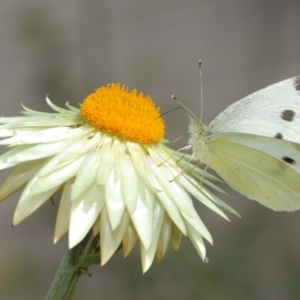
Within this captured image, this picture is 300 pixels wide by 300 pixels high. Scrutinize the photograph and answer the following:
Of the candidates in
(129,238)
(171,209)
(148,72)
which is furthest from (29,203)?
(148,72)

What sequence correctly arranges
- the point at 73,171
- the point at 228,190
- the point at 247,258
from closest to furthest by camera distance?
the point at 73,171
the point at 247,258
the point at 228,190

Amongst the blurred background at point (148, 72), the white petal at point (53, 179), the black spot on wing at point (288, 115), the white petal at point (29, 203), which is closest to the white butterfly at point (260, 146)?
the black spot on wing at point (288, 115)

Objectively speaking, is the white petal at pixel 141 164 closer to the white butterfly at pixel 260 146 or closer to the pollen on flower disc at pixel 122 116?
the pollen on flower disc at pixel 122 116

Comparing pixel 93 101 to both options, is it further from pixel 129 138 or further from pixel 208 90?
pixel 208 90

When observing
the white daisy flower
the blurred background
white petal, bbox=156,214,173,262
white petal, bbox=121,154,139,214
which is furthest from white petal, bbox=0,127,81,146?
the blurred background

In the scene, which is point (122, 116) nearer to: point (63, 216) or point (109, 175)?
point (109, 175)

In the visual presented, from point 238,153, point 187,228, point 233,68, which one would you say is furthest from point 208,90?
point 187,228

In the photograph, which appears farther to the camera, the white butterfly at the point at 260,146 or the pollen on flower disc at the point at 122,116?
the white butterfly at the point at 260,146

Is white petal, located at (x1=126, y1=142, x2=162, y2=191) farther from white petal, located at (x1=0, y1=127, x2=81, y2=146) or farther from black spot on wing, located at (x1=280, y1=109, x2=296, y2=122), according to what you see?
black spot on wing, located at (x1=280, y1=109, x2=296, y2=122)

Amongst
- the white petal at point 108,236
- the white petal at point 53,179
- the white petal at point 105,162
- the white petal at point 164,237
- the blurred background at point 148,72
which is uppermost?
the white petal at point 53,179
